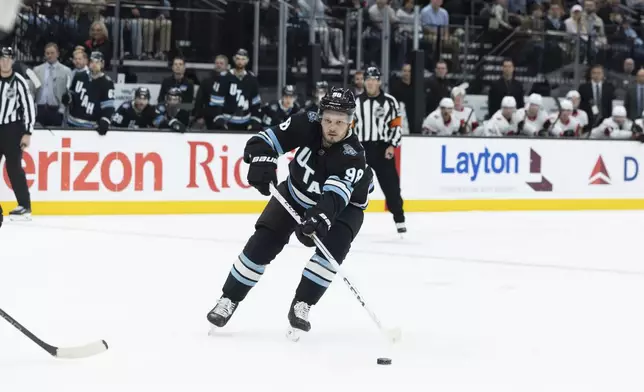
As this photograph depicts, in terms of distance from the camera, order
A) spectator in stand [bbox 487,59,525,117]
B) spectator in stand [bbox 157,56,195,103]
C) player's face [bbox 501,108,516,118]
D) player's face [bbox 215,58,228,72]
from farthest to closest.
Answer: spectator in stand [bbox 487,59,525,117] → player's face [bbox 501,108,516,118] → player's face [bbox 215,58,228,72] → spectator in stand [bbox 157,56,195,103]

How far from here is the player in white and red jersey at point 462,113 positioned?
41.8ft

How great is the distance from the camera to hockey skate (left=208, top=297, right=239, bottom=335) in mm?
4703

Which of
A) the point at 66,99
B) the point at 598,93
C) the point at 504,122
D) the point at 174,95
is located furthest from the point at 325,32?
the point at 598,93

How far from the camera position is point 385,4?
42.7 feet

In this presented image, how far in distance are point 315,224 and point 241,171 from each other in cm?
690

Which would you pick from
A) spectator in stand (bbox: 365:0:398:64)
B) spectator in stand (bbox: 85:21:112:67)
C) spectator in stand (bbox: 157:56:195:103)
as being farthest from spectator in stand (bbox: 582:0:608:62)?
spectator in stand (bbox: 85:21:112:67)

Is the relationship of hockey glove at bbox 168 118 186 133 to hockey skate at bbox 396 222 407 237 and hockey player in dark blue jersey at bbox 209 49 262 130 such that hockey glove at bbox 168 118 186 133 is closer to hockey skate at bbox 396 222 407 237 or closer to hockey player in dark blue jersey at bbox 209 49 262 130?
hockey player in dark blue jersey at bbox 209 49 262 130

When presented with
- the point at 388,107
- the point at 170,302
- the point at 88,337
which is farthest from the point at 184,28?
the point at 88,337

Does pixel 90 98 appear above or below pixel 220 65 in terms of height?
below

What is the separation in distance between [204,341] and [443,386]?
46.3 inches

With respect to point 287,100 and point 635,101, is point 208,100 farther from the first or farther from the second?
point 635,101

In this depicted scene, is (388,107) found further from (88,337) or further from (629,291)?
(88,337)

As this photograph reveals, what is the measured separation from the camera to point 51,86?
10.8 m

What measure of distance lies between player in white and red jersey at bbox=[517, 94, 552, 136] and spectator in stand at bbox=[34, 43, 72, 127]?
516cm
